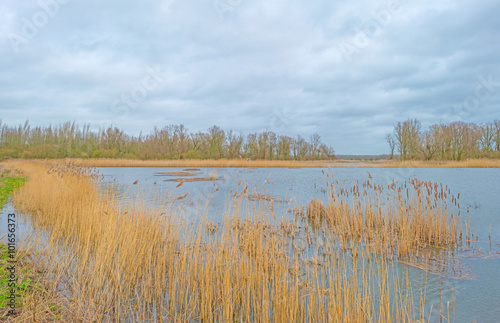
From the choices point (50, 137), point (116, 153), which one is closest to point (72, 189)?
point (116, 153)

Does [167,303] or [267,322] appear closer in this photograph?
[267,322]

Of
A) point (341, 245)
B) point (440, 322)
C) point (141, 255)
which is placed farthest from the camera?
point (341, 245)

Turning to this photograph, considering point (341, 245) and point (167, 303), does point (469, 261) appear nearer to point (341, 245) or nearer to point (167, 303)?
point (341, 245)

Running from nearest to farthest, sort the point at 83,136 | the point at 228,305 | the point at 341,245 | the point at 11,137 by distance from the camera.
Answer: the point at 228,305, the point at 341,245, the point at 11,137, the point at 83,136

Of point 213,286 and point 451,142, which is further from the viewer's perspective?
point 451,142

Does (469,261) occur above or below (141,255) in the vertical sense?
below

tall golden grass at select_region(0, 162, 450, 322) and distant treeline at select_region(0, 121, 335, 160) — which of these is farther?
distant treeline at select_region(0, 121, 335, 160)

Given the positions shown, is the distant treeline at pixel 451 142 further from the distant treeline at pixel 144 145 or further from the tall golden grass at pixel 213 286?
the tall golden grass at pixel 213 286

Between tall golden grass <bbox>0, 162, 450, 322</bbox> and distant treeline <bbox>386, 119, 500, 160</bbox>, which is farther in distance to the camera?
distant treeline <bbox>386, 119, 500, 160</bbox>

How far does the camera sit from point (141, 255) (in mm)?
3863

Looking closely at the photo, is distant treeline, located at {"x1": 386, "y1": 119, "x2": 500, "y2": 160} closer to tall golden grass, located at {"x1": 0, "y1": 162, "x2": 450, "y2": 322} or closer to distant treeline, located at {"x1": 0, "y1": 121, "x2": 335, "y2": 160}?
distant treeline, located at {"x1": 0, "y1": 121, "x2": 335, "y2": 160}

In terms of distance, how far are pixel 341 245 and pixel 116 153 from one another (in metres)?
38.2

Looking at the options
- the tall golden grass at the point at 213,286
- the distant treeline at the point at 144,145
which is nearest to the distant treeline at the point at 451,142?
the distant treeline at the point at 144,145

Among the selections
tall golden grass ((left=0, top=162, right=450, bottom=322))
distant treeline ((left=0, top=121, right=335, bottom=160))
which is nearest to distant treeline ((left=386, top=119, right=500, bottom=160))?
distant treeline ((left=0, top=121, right=335, bottom=160))
